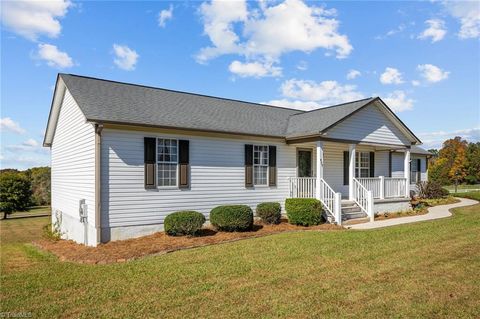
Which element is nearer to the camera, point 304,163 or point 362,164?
point 304,163

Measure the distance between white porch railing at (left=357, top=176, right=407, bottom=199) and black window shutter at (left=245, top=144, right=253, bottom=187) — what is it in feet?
17.4

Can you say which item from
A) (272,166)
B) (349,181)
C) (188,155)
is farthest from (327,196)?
(188,155)

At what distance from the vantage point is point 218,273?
6.69m

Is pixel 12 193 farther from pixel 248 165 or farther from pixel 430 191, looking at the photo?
pixel 430 191

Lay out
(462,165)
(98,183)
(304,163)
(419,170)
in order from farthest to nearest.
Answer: (462,165) < (419,170) < (304,163) < (98,183)

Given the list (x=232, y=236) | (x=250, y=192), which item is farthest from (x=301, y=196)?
(x=232, y=236)

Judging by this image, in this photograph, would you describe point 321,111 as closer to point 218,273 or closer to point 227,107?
point 227,107

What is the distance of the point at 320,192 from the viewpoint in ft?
43.5

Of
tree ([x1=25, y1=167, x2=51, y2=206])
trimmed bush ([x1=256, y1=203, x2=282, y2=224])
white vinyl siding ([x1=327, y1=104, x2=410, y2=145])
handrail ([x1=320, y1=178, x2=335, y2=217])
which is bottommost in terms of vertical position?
tree ([x1=25, y1=167, x2=51, y2=206])

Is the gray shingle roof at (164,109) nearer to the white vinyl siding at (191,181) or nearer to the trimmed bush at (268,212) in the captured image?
the white vinyl siding at (191,181)

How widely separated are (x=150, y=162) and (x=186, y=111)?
312cm

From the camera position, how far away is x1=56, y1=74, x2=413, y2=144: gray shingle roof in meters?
10.8

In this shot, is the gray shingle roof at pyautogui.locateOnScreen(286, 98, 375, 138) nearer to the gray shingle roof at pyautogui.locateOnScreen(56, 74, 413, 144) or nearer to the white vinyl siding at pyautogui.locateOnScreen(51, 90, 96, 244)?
the gray shingle roof at pyautogui.locateOnScreen(56, 74, 413, 144)

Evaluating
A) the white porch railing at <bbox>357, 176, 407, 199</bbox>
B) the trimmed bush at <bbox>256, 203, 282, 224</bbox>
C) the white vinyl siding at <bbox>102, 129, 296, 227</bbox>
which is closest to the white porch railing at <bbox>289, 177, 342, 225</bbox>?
the white vinyl siding at <bbox>102, 129, 296, 227</bbox>
